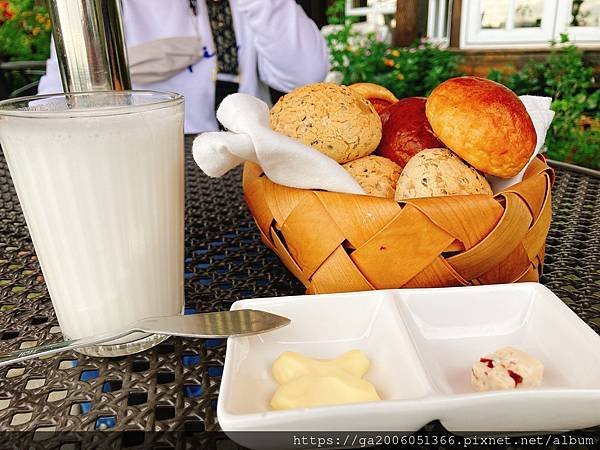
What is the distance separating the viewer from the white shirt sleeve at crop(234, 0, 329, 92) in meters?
2.04

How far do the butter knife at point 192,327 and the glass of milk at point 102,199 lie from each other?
34 millimetres

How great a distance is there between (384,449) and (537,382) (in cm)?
15

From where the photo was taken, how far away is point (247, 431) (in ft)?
1.18

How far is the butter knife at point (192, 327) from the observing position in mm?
468

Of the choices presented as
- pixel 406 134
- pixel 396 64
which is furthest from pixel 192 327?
pixel 396 64

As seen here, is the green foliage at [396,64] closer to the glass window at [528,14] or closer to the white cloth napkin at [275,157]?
the glass window at [528,14]

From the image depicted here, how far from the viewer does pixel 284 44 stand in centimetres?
212

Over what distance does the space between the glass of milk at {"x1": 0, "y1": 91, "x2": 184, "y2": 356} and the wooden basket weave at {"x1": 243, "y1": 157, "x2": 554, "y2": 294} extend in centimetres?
14

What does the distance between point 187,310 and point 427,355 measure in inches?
11.5

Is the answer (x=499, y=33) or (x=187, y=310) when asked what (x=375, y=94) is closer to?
(x=187, y=310)

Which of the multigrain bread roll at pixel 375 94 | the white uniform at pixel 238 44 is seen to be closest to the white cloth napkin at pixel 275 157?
the multigrain bread roll at pixel 375 94

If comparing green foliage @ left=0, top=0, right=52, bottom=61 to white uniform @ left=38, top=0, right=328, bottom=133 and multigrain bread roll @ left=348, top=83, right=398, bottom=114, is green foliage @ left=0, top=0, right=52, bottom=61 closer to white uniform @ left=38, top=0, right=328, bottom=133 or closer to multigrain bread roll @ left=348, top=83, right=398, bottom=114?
white uniform @ left=38, top=0, right=328, bottom=133

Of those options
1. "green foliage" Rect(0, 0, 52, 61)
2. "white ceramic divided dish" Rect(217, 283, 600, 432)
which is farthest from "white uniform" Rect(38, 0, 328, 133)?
"green foliage" Rect(0, 0, 52, 61)

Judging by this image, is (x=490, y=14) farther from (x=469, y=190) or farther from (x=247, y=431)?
(x=247, y=431)
